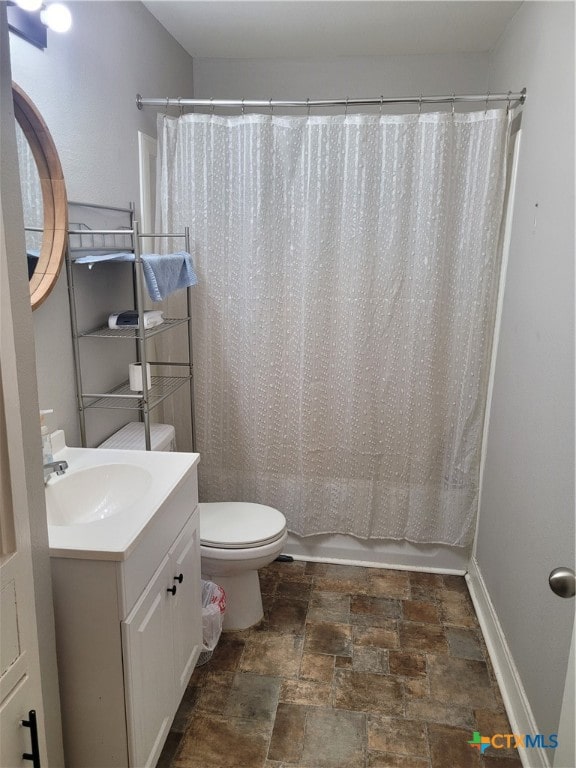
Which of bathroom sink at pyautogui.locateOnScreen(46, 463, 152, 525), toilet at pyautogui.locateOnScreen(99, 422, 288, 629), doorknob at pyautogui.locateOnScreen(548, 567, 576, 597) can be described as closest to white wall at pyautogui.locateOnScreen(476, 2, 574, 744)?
doorknob at pyautogui.locateOnScreen(548, 567, 576, 597)

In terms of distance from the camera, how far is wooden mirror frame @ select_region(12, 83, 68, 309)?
170cm

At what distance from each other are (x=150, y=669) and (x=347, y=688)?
857mm

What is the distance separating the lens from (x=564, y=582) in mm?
973

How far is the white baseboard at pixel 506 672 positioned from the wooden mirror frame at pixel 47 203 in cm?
200

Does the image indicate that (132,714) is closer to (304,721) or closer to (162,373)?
(304,721)

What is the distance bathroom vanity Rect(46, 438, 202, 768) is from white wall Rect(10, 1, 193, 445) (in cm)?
50

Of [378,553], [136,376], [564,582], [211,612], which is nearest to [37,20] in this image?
[136,376]

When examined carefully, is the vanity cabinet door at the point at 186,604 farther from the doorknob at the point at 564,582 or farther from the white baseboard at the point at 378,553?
the doorknob at the point at 564,582

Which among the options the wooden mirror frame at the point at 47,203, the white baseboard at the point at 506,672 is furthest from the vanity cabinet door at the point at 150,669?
the white baseboard at the point at 506,672

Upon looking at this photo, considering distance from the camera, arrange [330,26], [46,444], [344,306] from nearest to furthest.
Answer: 1. [46,444]
2. [330,26]
3. [344,306]

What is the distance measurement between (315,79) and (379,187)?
2.62 ft

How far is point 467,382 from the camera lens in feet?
8.47

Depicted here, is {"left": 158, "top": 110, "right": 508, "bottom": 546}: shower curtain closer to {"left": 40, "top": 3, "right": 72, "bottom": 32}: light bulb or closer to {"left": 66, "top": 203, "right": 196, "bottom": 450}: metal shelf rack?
{"left": 66, "top": 203, "right": 196, "bottom": 450}: metal shelf rack

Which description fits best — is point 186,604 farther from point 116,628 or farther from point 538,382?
point 538,382
